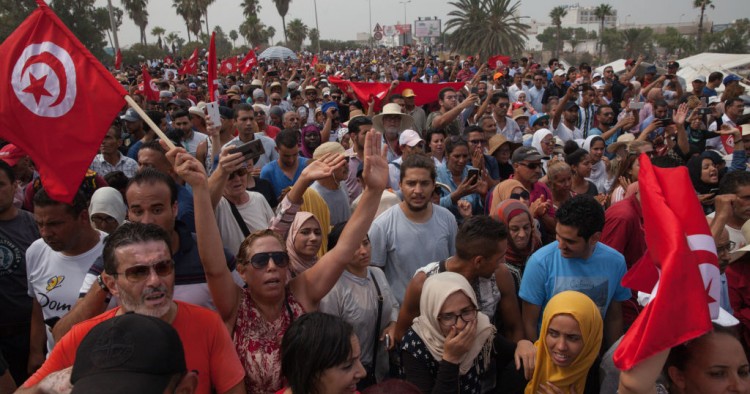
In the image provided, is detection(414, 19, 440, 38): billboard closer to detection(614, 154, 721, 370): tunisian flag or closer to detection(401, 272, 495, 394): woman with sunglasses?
detection(401, 272, 495, 394): woman with sunglasses

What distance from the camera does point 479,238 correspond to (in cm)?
296

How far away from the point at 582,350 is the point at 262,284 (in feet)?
5.22

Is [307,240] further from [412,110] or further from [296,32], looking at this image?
[296,32]

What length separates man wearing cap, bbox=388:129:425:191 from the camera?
208 inches

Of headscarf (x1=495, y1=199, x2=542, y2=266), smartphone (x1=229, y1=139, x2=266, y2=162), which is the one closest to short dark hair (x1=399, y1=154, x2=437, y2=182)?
headscarf (x1=495, y1=199, x2=542, y2=266)

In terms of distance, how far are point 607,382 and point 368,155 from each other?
1687mm

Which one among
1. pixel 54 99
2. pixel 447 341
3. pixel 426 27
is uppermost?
pixel 426 27

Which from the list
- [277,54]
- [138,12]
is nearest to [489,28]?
[277,54]

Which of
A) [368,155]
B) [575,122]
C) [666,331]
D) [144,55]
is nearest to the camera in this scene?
[666,331]

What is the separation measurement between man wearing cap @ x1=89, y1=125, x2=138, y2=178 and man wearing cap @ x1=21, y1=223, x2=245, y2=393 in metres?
3.87

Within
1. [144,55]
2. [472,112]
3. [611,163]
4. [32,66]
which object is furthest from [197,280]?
[144,55]

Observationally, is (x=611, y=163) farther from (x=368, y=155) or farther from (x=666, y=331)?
(x=666, y=331)

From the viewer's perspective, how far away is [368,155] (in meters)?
2.95

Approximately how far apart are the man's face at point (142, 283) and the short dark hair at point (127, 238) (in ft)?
0.07
